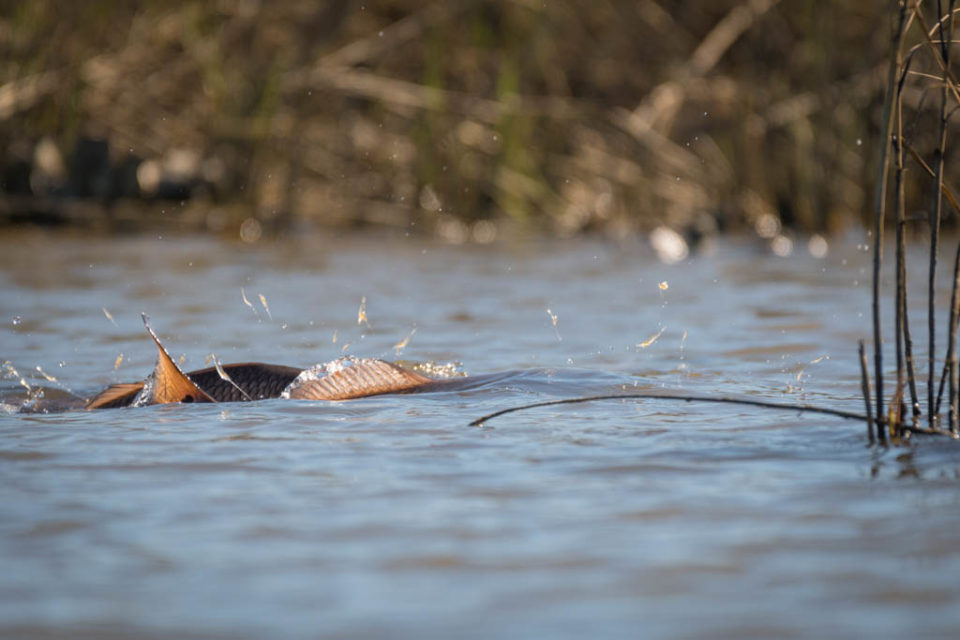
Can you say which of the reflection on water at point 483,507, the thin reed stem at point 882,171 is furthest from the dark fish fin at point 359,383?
the thin reed stem at point 882,171

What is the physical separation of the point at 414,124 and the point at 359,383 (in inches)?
249

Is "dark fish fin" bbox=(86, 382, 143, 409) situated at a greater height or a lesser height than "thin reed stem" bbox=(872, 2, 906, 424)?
lesser

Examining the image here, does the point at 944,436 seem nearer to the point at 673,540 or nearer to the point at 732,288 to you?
the point at 673,540

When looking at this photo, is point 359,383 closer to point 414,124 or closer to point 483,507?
point 483,507

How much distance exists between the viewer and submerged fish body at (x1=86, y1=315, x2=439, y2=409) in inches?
132

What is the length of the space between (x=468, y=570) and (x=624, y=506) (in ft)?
1.46

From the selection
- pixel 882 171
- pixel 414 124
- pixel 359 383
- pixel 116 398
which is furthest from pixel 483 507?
pixel 414 124

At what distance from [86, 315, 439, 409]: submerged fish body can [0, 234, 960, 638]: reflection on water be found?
90mm

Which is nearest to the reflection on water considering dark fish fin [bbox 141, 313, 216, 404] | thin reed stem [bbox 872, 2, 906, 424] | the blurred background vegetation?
dark fish fin [bbox 141, 313, 216, 404]

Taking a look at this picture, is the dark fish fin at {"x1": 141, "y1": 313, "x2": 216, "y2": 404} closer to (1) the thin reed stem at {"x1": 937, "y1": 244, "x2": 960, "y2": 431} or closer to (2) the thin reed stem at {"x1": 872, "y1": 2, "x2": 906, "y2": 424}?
(2) the thin reed stem at {"x1": 872, "y1": 2, "x2": 906, "y2": 424}

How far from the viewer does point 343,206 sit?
9.95 metres

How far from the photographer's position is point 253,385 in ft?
11.3

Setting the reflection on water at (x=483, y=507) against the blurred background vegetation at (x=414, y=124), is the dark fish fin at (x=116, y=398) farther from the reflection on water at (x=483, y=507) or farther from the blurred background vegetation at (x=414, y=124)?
the blurred background vegetation at (x=414, y=124)

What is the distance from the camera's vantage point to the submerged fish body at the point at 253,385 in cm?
336
